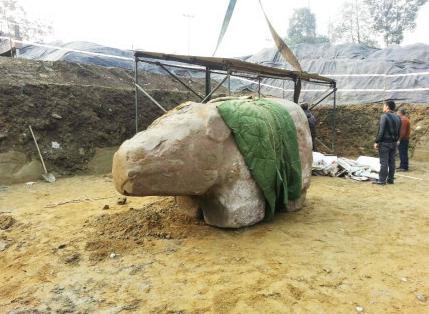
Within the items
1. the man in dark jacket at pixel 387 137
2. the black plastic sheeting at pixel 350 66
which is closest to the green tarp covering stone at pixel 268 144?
the man in dark jacket at pixel 387 137

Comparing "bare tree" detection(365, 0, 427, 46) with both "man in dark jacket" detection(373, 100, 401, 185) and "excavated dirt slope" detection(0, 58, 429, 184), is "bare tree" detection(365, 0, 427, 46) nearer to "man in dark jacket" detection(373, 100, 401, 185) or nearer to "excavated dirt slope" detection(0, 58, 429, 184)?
"excavated dirt slope" detection(0, 58, 429, 184)

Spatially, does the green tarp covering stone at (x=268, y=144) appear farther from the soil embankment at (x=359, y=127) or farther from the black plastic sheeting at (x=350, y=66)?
the black plastic sheeting at (x=350, y=66)

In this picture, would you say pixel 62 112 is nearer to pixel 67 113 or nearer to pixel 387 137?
pixel 67 113

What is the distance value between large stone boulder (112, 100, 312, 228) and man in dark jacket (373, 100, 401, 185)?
12.2 feet

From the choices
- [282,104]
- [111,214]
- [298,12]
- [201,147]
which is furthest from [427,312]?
[298,12]

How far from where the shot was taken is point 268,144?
4.31 metres

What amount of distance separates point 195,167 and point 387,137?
15.4 ft

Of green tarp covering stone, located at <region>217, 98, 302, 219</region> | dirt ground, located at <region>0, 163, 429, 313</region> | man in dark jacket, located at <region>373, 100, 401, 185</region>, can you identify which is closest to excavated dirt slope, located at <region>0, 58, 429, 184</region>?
dirt ground, located at <region>0, 163, 429, 313</region>

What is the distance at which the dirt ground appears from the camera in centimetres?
276

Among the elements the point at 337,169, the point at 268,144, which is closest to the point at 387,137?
the point at 337,169

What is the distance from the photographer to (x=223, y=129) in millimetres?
4133

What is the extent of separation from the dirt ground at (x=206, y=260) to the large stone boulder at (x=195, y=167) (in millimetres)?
306

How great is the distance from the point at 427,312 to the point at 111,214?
3593 millimetres

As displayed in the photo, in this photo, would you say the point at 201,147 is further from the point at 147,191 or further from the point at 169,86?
the point at 169,86
